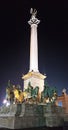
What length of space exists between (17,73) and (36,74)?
25.4 m

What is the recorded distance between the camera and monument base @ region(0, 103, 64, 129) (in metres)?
18.5

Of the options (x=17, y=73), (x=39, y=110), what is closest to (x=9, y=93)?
(x=39, y=110)

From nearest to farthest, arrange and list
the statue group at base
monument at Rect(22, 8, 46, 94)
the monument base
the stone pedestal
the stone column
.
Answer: the monument base < the statue group at base < the stone pedestal < monument at Rect(22, 8, 46, 94) < the stone column

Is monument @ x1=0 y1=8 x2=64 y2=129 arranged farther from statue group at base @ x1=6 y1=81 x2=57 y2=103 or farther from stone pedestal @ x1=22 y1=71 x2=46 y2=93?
stone pedestal @ x1=22 y1=71 x2=46 y2=93

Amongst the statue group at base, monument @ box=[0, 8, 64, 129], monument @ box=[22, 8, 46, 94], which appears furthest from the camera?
monument @ box=[22, 8, 46, 94]

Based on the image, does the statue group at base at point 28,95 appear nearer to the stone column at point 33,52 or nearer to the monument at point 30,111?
the monument at point 30,111

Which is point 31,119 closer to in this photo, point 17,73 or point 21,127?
point 21,127

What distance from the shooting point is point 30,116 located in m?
19.4

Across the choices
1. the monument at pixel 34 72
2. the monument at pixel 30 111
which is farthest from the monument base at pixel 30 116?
the monument at pixel 34 72

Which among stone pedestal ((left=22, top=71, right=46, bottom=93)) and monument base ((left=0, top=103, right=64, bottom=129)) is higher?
stone pedestal ((left=22, top=71, right=46, bottom=93))

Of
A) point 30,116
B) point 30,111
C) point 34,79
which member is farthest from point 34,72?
point 30,116

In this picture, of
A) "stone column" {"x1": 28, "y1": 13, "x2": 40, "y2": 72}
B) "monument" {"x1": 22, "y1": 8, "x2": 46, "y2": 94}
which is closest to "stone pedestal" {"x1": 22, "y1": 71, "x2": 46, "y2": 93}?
"monument" {"x1": 22, "y1": 8, "x2": 46, "y2": 94}

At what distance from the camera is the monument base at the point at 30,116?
60.6 feet

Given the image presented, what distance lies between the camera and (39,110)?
20.8 metres
